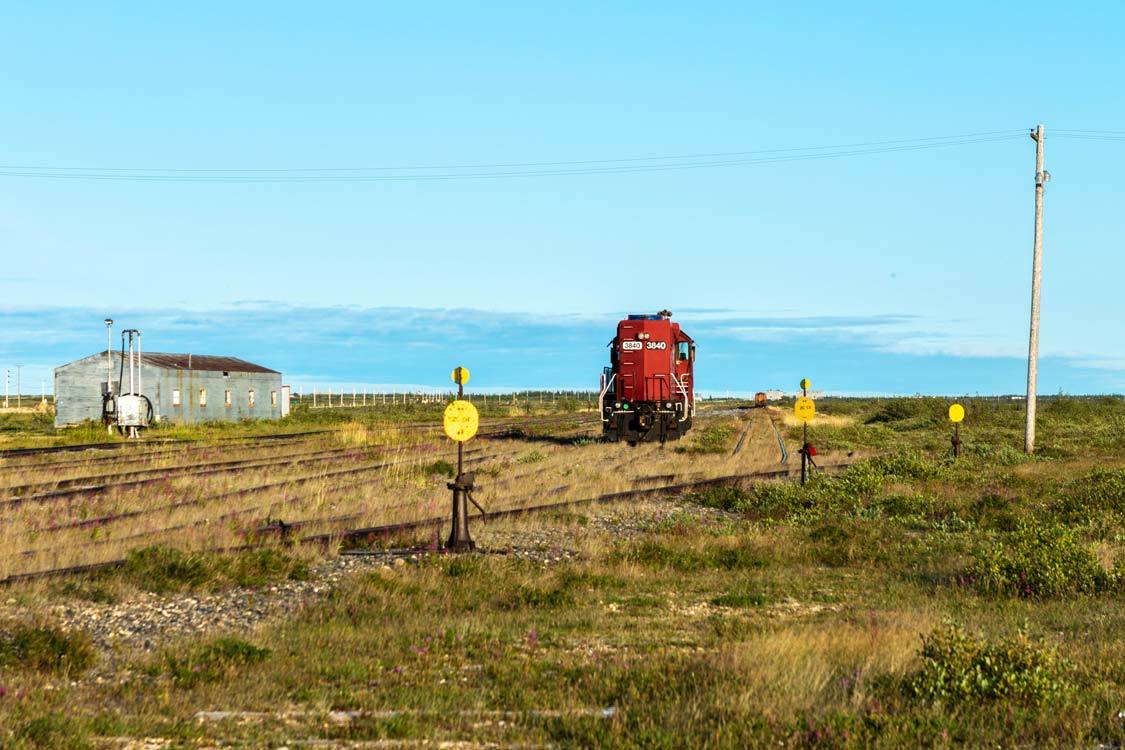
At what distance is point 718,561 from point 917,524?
18.2 feet

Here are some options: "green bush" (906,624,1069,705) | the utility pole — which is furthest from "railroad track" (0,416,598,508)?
the utility pole

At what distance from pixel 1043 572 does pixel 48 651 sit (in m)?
10.4

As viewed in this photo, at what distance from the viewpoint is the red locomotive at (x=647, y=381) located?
35.8 m

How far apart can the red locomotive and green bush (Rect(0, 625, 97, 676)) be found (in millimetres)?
27681

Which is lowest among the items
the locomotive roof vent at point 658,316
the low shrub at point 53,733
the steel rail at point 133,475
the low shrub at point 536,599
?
the steel rail at point 133,475

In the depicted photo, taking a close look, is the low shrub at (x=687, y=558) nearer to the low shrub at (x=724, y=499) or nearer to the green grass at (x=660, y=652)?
the green grass at (x=660, y=652)

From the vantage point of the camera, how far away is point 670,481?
25016 millimetres

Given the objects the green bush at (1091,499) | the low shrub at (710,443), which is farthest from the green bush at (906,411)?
the green bush at (1091,499)

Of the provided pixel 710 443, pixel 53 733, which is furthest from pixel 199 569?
pixel 710 443

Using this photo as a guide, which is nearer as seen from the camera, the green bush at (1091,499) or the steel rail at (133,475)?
the green bush at (1091,499)

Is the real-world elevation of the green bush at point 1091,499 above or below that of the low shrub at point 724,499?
above

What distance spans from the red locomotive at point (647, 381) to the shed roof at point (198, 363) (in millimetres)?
35422

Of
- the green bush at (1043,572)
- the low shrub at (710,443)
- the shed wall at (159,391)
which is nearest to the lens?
the green bush at (1043,572)

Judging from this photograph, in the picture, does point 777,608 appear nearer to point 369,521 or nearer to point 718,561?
point 718,561
